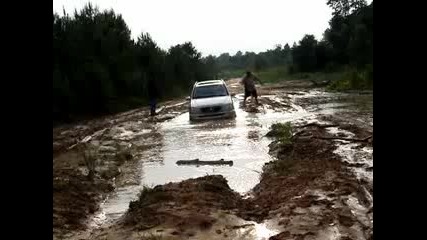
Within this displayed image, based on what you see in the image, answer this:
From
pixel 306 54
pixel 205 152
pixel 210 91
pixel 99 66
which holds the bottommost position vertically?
pixel 205 152

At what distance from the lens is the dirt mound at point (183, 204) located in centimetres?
645

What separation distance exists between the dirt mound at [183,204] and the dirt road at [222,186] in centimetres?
2

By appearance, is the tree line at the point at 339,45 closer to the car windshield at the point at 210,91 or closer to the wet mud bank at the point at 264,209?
the car windshield at the point at 210,91

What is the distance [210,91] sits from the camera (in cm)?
1955

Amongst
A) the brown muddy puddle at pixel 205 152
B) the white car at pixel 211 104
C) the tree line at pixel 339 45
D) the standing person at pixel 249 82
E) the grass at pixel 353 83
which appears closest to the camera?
the brown muddy puddle at pixel 205 152

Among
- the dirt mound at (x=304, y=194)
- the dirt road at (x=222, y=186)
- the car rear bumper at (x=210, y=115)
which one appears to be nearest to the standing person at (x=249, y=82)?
the car rear bumper at (x=210, y=115)

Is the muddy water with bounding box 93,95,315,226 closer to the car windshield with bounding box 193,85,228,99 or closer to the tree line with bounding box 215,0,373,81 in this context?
the car windshield with bounding box 193,85,228,99

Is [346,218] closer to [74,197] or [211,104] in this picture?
[74,197]

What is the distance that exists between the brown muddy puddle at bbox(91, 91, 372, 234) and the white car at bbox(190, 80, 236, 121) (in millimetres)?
312

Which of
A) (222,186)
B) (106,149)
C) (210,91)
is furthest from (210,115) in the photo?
(222,186)

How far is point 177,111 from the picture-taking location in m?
24.9

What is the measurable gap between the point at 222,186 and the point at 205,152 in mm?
4420

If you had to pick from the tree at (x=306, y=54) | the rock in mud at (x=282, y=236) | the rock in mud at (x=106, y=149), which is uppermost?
the tree at (x=306, y=54)
